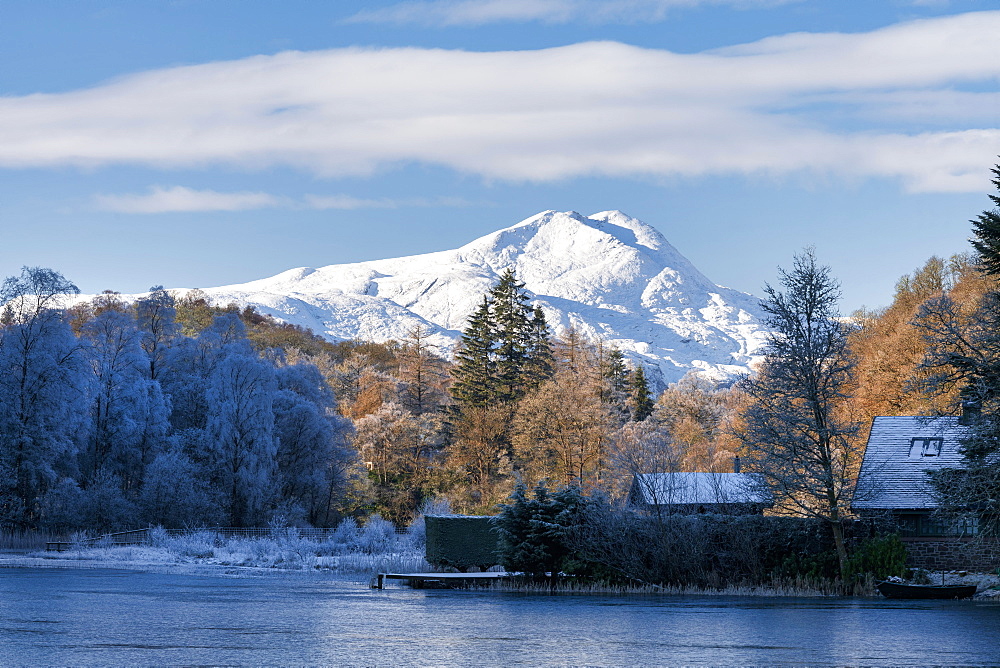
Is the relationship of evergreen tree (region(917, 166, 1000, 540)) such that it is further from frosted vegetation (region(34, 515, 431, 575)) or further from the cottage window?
frosted vegetation (region(34, 515, 431, 575))

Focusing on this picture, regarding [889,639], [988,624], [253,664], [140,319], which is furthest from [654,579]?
[140,319]

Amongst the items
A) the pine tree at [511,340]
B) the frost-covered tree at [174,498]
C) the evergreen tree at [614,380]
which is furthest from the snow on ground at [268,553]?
the evergreen tree at [614,380]

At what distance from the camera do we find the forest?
129 ft

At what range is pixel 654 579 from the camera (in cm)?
3681

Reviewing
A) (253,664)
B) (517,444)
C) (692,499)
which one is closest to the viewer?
(253,664)

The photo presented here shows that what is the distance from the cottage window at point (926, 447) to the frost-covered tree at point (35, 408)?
4178 cm

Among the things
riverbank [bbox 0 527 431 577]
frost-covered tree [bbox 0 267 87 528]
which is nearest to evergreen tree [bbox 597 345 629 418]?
riverbank [bbox 0 527 431 577]

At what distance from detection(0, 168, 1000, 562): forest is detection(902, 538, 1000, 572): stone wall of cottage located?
3.32 metres

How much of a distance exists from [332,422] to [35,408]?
59.7ft

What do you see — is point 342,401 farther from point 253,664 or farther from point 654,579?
point 253,664

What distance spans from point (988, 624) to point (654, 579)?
14135mm

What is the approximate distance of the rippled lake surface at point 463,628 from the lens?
55.9 feet

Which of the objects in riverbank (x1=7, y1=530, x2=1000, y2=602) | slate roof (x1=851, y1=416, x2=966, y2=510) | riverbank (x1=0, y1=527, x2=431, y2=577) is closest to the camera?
riverbank (x1=7, y1=530, x2=1000, y2=602)

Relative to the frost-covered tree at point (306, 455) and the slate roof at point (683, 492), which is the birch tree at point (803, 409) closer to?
the slate roof at point (683, 492)
